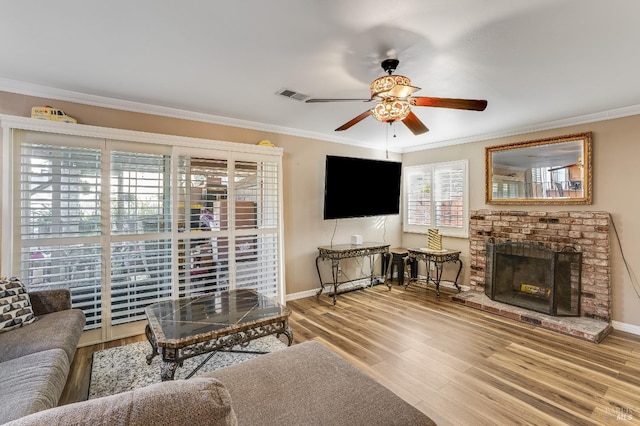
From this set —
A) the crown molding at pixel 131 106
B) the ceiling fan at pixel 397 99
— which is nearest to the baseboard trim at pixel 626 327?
the ceiling fan at pixel 397 99

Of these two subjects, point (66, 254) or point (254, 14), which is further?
point (66, 254)

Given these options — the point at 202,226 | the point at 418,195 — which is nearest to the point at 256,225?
the point at 202,226

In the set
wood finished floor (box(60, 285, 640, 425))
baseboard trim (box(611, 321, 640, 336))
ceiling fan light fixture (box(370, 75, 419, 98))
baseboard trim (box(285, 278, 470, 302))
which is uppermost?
ceiling fan light fixture (box(370, 75, 419, 98))

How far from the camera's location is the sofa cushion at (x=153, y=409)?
0.75 m

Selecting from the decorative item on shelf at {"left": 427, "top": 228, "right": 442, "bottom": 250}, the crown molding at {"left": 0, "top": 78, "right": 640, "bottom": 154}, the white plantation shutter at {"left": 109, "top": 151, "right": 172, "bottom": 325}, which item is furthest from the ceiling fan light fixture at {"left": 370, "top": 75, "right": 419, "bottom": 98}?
the decorative item on shelf at {"left": 427, "top": 228, "right": 442, "bottom": 250}

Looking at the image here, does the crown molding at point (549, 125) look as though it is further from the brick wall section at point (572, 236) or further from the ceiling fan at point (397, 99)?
the ceiling fan at point (397, 99)

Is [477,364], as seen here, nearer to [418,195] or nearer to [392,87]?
[392,87]

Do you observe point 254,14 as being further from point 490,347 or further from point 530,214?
point 530,214

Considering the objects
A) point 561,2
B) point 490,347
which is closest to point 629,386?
point 490,347

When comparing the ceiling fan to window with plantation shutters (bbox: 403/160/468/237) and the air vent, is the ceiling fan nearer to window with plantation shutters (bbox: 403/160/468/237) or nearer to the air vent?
the air vent

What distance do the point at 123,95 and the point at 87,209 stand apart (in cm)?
122

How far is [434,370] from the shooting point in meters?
2.64

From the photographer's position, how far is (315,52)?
228cm

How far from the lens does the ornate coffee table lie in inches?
80.9
